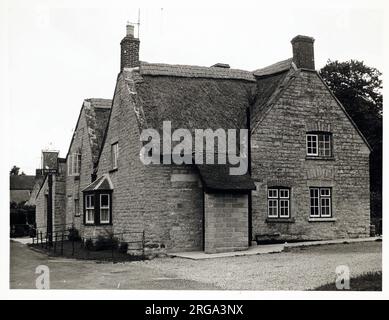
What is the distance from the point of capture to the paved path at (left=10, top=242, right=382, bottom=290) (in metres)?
13.0

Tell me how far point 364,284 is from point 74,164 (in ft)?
70.4

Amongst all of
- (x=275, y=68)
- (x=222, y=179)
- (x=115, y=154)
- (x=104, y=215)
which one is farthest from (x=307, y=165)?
(x=104, y=215)

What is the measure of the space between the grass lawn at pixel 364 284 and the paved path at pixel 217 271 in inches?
14.9

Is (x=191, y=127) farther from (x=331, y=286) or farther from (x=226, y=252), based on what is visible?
(x=331, y=286)

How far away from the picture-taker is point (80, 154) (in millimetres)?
29859

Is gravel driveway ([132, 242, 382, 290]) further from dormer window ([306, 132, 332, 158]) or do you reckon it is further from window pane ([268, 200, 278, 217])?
dormer window ([306, 132, 332, 158])

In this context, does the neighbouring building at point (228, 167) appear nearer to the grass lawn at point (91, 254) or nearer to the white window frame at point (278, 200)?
the white window frame at point (278, 200)

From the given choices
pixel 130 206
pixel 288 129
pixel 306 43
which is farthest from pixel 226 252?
pixel 306 43

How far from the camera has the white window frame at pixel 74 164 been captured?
29837 mm

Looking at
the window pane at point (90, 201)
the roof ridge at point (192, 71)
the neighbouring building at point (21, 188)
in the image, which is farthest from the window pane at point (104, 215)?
the neighbouring building at point (21, 188)

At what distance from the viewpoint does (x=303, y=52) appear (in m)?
22.9

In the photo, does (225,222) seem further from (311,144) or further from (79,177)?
(79,177)

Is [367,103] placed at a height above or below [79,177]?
above

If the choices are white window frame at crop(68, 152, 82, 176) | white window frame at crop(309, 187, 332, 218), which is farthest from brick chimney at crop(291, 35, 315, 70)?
white window frame at crop(68, 152, 82, 176)
